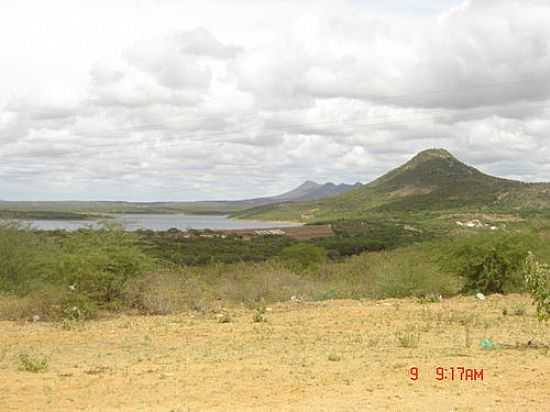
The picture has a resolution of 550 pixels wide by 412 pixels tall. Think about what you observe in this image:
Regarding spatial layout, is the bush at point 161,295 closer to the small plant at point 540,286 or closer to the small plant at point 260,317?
the small plant at point 260,317

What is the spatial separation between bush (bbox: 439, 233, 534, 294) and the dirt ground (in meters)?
6.67

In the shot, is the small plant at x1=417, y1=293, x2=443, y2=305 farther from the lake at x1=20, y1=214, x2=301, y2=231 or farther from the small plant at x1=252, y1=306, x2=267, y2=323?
the lake at x1=20, y1=214, x2=301, y2=231

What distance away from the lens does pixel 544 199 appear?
13388 centimetres

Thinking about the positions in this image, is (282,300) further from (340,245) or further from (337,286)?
(340,245)

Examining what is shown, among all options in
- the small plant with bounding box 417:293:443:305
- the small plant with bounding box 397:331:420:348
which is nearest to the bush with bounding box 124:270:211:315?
the small plant with bounding box 417:293:443:305

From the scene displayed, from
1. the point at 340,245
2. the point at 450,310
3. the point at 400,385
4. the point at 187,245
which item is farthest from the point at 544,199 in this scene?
the point at 400,385

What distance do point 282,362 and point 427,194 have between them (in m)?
150

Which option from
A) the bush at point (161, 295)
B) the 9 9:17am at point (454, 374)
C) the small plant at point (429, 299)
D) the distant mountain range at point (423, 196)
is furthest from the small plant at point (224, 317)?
the distant mountain range at point (423, 196)

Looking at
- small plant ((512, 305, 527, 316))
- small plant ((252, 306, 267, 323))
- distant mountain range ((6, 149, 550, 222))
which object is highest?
distant mountain range ((6, 149, 550, 222))

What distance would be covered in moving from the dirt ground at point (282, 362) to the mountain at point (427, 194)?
114554mm

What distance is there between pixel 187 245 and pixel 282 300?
109ft

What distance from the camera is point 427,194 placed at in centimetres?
15912

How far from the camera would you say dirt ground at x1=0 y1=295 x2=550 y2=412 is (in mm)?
9820

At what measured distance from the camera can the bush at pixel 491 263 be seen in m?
26.2
